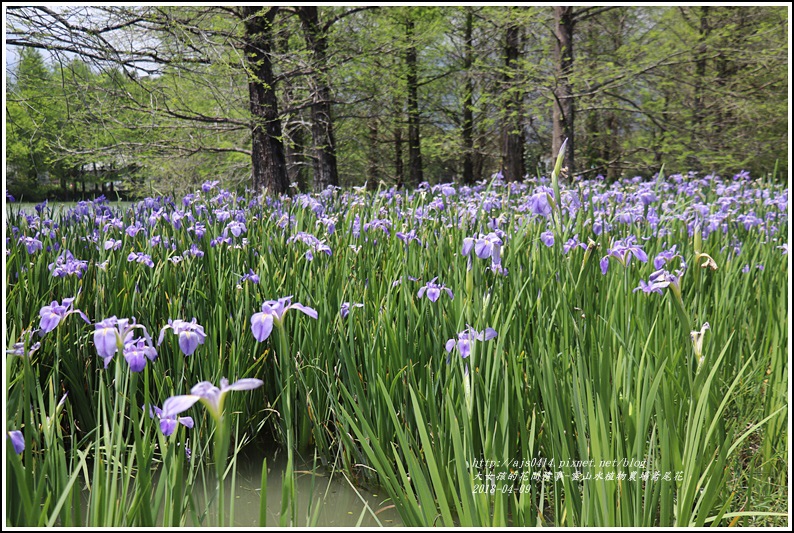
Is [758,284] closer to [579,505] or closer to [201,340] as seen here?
[579,505]

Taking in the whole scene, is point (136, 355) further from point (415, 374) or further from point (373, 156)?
point (373, 156)

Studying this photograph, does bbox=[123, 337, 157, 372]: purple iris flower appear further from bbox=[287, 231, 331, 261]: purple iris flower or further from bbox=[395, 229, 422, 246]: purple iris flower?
bbox=[395, 229, 422, 246]: purple iris flower

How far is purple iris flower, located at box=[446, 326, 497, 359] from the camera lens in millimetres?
1642

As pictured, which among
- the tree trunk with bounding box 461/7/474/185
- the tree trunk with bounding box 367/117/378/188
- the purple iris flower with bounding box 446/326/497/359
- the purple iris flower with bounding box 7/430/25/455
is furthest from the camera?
the tree trunk with bounding box 367/117/378/188

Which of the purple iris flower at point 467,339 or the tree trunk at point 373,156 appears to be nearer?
the purple iris flower at point 467,339

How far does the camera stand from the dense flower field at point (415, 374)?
4.36 ft

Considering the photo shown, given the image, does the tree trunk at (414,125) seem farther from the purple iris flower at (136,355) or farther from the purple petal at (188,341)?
the purple iris flower at (136,355)

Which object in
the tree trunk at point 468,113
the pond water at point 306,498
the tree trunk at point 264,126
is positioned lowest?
the pond water at point 306,498

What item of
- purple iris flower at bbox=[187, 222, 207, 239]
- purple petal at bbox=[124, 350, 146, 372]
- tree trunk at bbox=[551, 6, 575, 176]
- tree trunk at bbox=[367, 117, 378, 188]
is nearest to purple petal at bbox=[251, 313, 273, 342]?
purple petal at bbox=[124, 350, 146, 372]

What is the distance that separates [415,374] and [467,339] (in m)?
0.41

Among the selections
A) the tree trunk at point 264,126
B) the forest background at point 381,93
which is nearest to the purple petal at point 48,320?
the forest background at point 381,93

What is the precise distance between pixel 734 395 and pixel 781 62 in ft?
35.2

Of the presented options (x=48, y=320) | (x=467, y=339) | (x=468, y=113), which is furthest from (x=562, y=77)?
(x=48, y=320)

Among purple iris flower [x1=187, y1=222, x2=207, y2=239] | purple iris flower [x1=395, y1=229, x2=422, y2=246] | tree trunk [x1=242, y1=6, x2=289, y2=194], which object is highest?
tree trunk [x1=242, y1=6, x2=289, y2=194]
